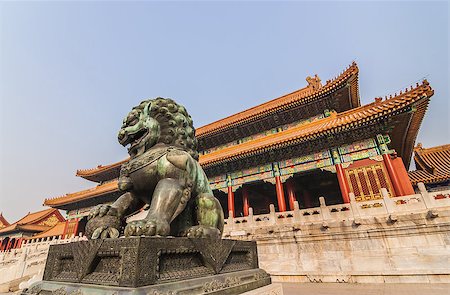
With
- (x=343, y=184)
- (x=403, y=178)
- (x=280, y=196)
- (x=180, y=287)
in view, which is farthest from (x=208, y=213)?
(x=403, y=178)

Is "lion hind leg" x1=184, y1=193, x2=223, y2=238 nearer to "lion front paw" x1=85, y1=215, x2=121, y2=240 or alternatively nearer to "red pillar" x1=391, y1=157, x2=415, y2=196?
"lion front paw" x1=85, y1=215, x2=121, y2=240

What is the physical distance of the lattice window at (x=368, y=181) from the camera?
349 inches

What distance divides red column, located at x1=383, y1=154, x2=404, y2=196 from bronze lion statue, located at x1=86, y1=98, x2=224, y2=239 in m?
8.72

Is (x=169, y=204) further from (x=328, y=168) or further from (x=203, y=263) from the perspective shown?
(x=328, y=168)

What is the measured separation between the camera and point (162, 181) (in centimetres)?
220

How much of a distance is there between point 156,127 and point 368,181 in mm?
9271

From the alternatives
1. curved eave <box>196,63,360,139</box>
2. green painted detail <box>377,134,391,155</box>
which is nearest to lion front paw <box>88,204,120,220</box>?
green painted detail <box>377,134,391,155</box>

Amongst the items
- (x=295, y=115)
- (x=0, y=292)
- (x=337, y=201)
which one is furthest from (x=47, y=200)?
(x=337, y=201)

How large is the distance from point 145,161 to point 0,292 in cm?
954

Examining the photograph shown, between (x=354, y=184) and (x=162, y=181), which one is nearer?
(x=162, y=181)

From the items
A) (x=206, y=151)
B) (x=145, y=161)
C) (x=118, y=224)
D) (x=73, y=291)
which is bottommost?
(x=73, y=291)

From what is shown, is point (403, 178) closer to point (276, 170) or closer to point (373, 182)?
point (373, 182)

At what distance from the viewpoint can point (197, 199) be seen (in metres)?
2.54

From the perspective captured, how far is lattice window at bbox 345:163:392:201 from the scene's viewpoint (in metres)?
8.86
